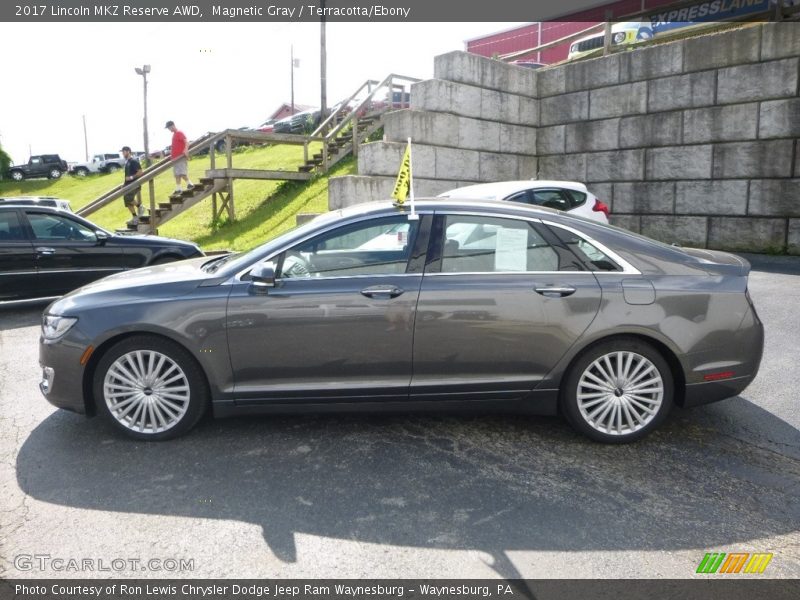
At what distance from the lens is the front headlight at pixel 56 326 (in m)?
4.19

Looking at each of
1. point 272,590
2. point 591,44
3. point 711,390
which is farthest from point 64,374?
point 591,44

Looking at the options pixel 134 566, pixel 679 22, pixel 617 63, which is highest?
pixel 679 22

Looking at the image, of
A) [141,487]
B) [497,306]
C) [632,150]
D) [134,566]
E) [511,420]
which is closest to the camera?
[134,566]

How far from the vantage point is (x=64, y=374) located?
4168 mm

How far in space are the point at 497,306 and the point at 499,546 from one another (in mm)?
1517

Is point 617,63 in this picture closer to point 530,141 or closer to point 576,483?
point 530,141

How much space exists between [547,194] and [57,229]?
6779mm

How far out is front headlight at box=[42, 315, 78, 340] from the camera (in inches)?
165

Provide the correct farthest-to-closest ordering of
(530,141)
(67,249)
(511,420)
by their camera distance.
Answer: (530,141), (67,249), (511,420)

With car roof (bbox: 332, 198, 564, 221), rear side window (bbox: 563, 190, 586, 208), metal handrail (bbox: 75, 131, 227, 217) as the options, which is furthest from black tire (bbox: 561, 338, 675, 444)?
metal handrail (bbox: 75, 131, 227, 217)

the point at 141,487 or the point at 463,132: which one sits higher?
the point at 463,132

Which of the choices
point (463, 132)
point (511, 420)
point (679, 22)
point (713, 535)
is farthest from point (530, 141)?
point (713, 535)

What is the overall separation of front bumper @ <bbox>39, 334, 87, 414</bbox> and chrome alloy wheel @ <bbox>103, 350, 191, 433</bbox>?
171 mm

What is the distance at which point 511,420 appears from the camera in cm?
465
